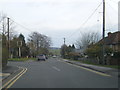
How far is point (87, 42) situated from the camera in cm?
9294

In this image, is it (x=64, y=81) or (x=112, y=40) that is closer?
(x=64, y=81)

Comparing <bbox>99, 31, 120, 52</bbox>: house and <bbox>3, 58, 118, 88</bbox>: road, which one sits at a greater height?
<bbox>99, 31, 120, 52</bbox>: house

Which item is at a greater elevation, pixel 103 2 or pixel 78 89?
pixel 103 2

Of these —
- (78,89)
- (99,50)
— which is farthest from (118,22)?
(78,89)

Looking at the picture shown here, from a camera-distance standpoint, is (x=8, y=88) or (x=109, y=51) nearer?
(x=8, y=88)

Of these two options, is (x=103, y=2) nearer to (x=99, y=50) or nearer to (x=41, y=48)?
(x=99, y=50)

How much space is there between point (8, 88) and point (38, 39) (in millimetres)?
92908

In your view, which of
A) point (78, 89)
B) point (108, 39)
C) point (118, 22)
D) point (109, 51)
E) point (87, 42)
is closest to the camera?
point (78, 89)

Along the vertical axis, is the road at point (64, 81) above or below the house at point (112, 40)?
below

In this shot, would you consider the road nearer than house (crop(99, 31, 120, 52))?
Yes

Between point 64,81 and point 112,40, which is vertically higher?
point 112,40

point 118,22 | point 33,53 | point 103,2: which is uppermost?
point 103,2

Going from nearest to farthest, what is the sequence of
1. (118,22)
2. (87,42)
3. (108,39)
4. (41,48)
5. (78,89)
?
(78,89) → (118,22) → (108,39) → (87,42) → (41,48)

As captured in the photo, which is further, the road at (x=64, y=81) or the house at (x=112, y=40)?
the house at (x=112, y=40)
